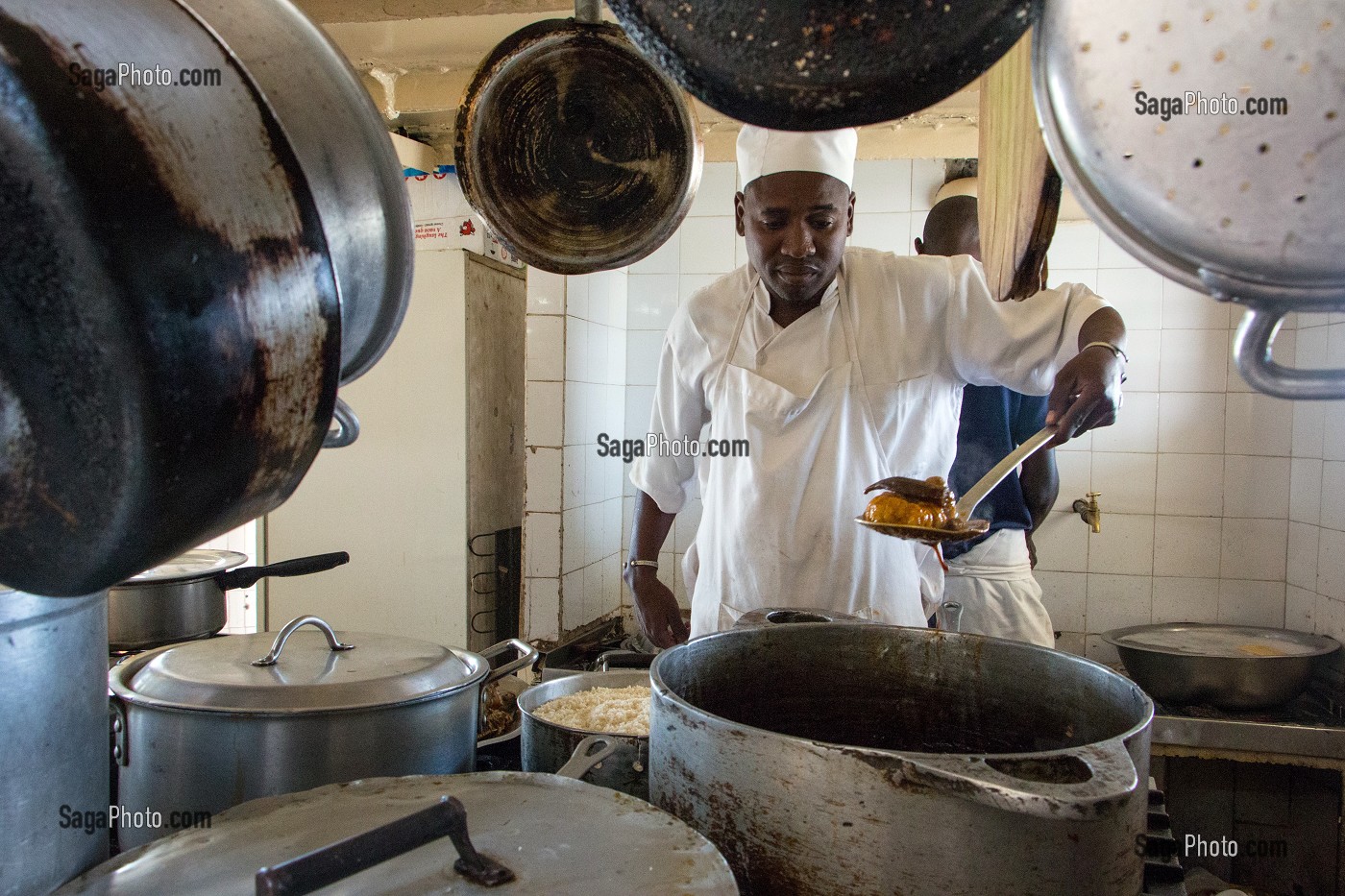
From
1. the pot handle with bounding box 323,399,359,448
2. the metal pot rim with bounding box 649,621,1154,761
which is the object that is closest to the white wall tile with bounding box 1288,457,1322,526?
the metal pot rim with bounding box 649,621,1154,761

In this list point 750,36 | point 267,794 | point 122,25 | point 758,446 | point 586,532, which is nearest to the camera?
point 122,25

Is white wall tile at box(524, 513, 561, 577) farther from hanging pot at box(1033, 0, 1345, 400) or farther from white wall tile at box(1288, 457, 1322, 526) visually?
hanging pot at box(1033, 0, 1345, 400)

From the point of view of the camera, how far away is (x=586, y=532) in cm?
337

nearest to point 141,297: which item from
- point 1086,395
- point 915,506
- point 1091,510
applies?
point 915,506

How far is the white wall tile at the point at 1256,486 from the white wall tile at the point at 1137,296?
1.81ft

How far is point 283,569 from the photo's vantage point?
5.02ft

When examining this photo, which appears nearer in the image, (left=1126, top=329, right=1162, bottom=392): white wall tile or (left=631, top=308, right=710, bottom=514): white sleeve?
(left=631, top=308, right=710, bottom=514): white sleeve

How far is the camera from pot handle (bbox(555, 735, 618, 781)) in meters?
0.86

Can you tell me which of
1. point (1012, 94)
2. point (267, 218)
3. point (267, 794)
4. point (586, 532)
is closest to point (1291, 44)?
point (267, 218)

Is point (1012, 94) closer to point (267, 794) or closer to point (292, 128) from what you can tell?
point (292, 128)

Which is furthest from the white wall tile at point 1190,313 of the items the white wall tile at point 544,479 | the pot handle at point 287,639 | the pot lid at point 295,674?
the pot handle at point 287,639

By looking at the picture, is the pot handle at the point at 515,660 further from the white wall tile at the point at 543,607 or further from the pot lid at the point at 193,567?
the white wall tile at the point at 543,607

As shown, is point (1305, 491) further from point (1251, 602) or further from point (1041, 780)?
point (1041, 780)

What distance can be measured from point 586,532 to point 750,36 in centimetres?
278
